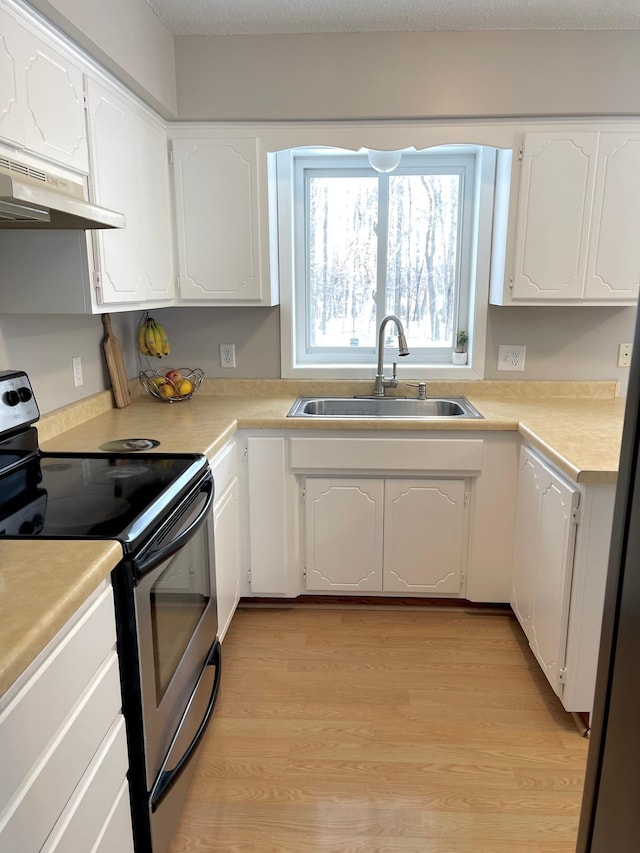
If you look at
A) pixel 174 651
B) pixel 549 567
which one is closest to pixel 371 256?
pixel 549 567

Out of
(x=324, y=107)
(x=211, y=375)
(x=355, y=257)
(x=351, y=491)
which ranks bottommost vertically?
(x=351, y=491)

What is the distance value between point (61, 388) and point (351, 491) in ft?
3.93

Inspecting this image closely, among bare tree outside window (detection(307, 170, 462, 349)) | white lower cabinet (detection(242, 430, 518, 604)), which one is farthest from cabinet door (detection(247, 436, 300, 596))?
bare tree outside window (detection(307, 170, 462, 349))

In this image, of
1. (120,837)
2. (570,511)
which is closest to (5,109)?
(120,837)

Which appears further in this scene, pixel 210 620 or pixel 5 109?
pixel 210 620

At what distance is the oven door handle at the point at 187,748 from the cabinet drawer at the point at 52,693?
0.41 metres

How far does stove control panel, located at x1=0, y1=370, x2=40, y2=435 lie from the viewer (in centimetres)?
167

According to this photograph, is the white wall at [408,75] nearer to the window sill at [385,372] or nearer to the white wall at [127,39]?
the white wall at [127,39]

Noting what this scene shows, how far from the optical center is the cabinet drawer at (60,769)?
2.79 ft

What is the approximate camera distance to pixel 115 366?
2570 mm

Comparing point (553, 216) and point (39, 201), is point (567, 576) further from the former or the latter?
point (39, 201)

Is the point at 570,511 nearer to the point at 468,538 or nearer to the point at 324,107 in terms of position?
the point at 468,538

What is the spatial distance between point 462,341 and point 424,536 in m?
1.02

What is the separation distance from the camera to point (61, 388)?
7.27ft
